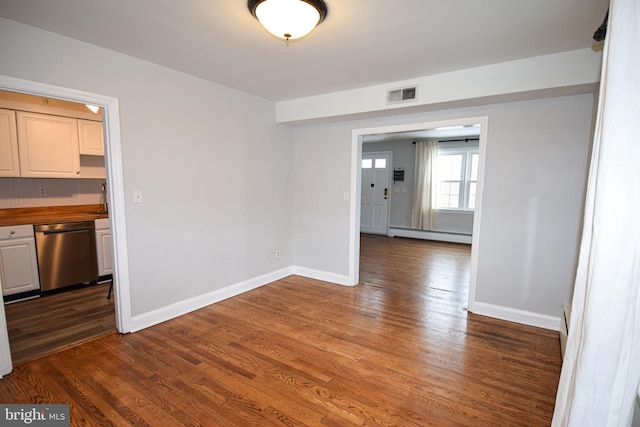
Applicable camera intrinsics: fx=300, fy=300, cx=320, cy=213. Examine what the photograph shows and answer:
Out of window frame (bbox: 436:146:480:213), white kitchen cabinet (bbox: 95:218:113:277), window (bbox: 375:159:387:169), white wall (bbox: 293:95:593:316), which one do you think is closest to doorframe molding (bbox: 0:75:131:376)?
white kitchen cabinet (bbox: 95:218:113:277)

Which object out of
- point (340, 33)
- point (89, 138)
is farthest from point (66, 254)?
point (340, 33)

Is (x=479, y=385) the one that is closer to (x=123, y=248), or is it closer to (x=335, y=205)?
(x=335, y=205)

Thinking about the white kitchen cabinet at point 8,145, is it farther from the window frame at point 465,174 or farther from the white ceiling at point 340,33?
the window frame at point 465,174

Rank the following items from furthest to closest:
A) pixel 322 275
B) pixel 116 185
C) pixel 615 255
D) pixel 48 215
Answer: pixel 322 275, pixel 48 215, pixel 116 185, pixel 615 255

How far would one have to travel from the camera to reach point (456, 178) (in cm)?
732

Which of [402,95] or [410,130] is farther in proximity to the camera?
[410,130]

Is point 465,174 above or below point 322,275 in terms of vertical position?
above

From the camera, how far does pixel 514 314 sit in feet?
10.3

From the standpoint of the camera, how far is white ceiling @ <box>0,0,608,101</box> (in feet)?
6.10

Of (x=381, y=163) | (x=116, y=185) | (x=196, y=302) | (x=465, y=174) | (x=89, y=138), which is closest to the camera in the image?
(x=116, y=185)

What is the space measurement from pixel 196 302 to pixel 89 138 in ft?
9.08

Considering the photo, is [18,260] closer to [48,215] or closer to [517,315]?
[48,215]

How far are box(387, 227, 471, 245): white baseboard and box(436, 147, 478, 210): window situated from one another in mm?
682

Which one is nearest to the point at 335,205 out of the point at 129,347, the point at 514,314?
the point at 514,314
